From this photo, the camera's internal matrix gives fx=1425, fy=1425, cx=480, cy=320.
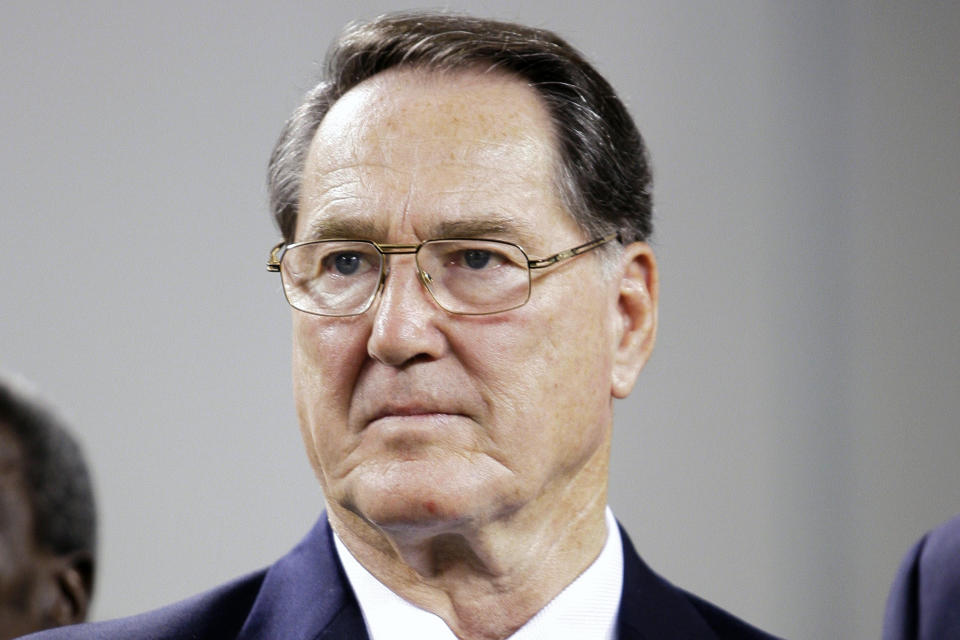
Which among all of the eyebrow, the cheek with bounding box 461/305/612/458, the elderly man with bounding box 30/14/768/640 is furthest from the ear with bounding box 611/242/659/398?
the eyebrow

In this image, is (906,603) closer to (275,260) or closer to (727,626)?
(727,626)

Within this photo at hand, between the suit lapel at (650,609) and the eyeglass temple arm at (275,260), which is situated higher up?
the eyeglass temple arm at (275,260)

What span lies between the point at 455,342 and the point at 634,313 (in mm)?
408

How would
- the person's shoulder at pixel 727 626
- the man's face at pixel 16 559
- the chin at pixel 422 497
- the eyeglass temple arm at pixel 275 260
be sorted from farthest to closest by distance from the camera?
the man's face at pixel 16 559 → the person's shoulder at pixel 727 626 → the eyeglass temple arm at pixel 275 260 → the chin at pixel 422 497

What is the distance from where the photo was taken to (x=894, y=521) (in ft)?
12.5

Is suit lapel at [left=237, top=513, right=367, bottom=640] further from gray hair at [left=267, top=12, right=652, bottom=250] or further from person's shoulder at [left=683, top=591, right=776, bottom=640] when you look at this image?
person's shoulder at [left=683, top=591, right=776, bottom=640]

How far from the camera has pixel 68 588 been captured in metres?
2.69

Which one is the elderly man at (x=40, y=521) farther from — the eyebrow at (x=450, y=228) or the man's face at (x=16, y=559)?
the eyebrow at (x=450, y=228)

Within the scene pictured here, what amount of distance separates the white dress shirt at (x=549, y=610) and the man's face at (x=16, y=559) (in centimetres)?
80

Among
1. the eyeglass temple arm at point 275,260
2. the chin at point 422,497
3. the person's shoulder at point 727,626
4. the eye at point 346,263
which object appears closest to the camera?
the chin at point 422,497

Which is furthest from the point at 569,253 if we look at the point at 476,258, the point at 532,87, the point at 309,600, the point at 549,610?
the point at 309,600

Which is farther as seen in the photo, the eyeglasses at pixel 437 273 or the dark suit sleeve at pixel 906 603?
the dark suit sleeve at pixel 906 603

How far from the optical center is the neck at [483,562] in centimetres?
198

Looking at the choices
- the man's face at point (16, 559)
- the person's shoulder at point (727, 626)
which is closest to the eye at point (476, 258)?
the person's shoulder at point (727, 626)
